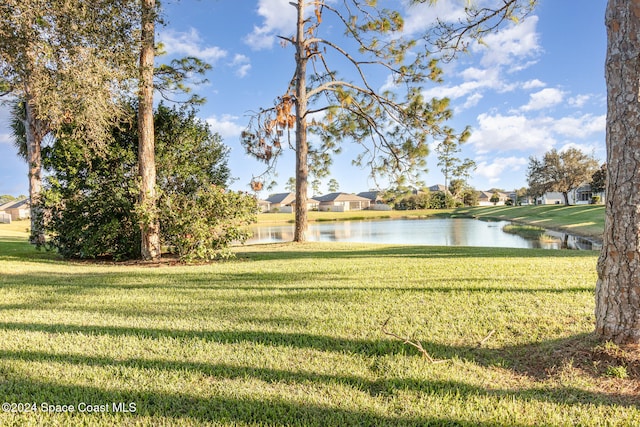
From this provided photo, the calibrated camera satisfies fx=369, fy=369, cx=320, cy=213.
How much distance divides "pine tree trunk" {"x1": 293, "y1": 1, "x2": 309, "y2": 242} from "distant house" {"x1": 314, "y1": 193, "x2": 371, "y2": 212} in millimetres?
60555

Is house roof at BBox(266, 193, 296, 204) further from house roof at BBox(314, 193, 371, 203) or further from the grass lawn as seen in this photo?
the grass lawn

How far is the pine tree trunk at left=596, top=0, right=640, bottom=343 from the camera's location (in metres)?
2.44

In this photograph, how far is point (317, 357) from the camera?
266 centimetres

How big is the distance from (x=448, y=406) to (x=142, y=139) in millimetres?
8257

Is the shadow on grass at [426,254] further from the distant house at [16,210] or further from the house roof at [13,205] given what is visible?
the house roof at [13,205]

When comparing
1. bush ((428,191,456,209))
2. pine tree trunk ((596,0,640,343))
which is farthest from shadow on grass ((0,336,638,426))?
bush ((428,191,456,209))

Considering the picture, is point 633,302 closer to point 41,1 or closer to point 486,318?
point 486,318

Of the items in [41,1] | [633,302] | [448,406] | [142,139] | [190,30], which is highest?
[190,30]

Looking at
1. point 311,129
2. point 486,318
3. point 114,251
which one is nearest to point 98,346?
point 486,318

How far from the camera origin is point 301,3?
40.2 feet

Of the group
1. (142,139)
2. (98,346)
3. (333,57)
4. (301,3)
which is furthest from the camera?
(333,57)

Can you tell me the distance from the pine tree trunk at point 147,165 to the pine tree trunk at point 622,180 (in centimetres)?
775

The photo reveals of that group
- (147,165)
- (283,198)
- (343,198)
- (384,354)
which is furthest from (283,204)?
(384,354)

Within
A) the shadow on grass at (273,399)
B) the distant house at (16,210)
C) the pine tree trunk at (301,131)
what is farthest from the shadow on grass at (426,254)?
the distant house at (16,210)
